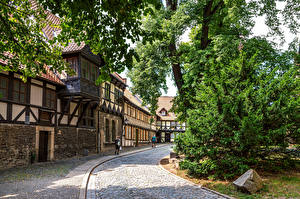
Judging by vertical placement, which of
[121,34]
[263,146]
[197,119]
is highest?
[121,34]

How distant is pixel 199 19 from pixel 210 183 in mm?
8546

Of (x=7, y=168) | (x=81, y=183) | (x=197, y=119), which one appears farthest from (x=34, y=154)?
(x=197, y=119)

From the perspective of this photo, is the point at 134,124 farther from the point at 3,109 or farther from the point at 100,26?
the point at 100,26

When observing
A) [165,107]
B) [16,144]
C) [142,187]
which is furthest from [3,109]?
[165,107]

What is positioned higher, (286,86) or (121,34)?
(121,34)

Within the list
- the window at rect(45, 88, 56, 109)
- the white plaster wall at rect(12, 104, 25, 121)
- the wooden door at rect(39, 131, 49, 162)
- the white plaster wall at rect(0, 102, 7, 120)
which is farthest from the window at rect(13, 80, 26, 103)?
the wooden door at rect(39, 131, 49, 162)

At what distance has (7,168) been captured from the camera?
13.1m

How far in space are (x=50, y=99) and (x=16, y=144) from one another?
3.88 meters

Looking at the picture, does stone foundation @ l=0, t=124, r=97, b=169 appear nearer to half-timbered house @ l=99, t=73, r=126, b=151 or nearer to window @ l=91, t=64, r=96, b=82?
half-timbered house @ l=99, t=73, r=126, b=151

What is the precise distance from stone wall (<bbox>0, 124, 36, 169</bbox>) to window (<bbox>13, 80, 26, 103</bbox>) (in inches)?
56.2

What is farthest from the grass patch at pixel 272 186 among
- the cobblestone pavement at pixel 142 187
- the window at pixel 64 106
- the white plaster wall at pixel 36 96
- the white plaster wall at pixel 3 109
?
the window at pixel 64 106

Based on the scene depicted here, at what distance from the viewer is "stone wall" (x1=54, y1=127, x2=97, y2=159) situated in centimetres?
1761

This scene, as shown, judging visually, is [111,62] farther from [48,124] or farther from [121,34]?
[48,124]

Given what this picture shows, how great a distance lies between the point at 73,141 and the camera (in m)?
19.4
